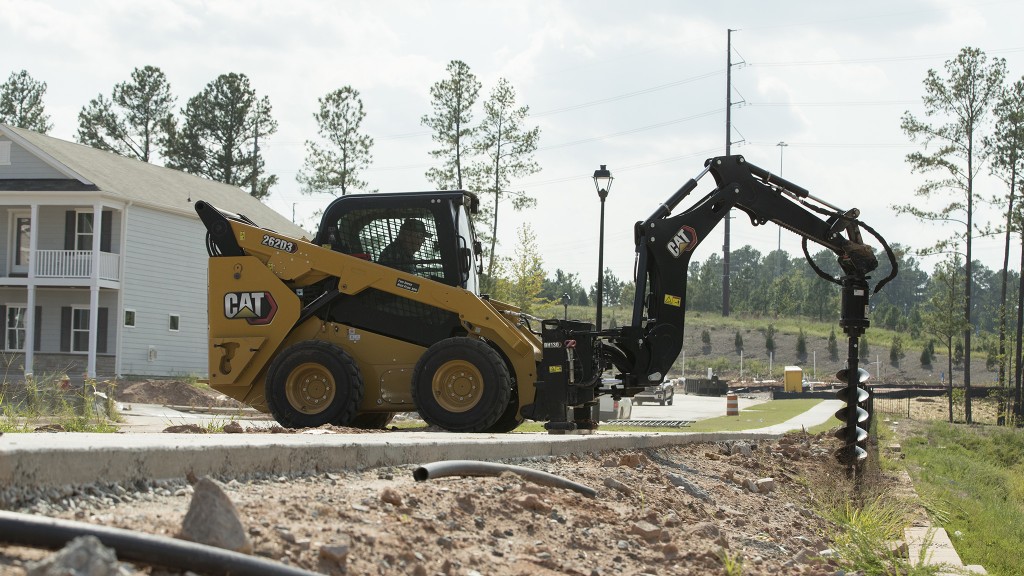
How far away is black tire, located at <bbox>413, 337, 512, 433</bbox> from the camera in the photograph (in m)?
11.9

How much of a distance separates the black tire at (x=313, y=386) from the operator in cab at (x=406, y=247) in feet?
4.79

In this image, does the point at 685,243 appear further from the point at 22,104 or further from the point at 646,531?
the point at 22,104

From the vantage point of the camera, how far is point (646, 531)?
604 cm

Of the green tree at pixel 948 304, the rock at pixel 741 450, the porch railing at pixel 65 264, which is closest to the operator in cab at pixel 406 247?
the rock at pixel 741 450

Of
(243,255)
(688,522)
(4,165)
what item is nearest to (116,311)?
(4,165)

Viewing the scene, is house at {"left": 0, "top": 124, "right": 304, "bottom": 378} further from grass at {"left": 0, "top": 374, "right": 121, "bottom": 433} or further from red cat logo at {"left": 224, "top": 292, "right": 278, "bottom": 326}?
red cat logo at {"left": 224, "top": 292, "right": 278, "bottom": 326}

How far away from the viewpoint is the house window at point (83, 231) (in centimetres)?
3553

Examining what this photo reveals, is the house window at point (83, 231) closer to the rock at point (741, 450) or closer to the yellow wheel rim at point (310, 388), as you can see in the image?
the yellow wheel rim at point (310, 388)

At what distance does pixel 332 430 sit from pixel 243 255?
13.9 feet

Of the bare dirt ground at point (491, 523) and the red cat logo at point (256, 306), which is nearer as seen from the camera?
the bare dirt ground at point (491, 523)

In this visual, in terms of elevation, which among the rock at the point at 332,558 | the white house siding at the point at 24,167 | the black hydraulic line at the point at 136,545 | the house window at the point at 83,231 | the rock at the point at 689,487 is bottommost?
the rock at the point at 689,487

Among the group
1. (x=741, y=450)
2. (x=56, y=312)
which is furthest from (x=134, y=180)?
(x=741, y=450)

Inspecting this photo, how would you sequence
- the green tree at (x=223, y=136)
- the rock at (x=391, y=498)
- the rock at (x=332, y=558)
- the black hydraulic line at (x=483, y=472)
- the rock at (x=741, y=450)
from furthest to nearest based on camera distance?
1. the green tree at (x=223, y=136)
2. the rock at (x=741, y=450)
3. the black hydraulic line at (x=483, y=472)
4. the rock at (x=391, y=498)
5. the rock at (x=332, y=558)

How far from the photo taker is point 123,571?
3.29 meters
